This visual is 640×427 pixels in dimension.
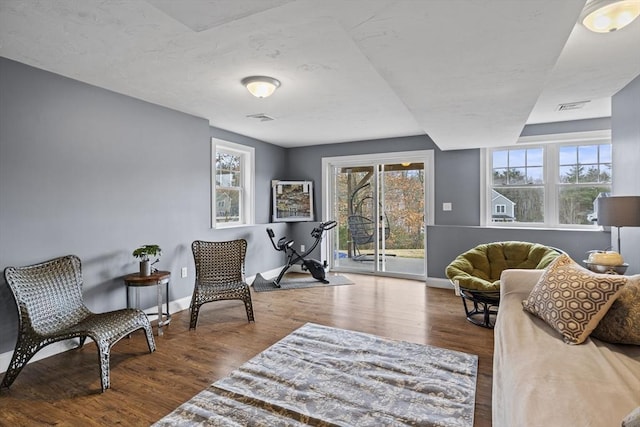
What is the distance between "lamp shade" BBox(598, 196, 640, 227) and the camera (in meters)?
2.45

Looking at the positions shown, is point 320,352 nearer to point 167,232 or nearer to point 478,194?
point 167,232

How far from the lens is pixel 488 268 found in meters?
3.78

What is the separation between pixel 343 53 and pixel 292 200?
3787 millimetres

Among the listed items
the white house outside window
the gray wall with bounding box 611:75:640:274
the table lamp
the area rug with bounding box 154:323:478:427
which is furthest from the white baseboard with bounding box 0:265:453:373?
the table lamp

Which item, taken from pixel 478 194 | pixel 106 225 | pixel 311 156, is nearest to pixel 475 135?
pixel 478 194

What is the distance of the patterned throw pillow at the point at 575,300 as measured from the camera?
1.69 meters

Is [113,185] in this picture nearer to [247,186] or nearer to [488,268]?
[247,186]

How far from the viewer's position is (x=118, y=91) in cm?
320

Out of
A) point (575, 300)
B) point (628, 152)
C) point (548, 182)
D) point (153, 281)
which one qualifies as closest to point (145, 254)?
point (153, 281)

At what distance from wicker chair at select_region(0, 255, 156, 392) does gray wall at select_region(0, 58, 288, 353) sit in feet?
0.73

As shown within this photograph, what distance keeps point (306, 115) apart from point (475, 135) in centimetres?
206

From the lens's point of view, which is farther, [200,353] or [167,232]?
[167,232]

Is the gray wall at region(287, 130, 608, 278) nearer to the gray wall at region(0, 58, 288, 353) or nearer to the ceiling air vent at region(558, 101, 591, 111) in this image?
the ceiling air vent at region(558, 101, 591, 111)

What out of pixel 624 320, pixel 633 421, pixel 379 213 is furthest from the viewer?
pixel 379 213
